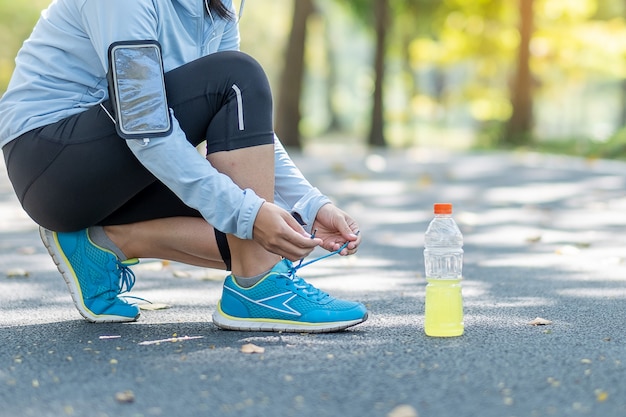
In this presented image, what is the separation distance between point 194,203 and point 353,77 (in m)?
71.4

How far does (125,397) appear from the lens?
6.94ft

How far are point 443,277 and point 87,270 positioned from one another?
1.12m

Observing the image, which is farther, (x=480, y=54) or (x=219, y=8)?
(x=480, y=54)

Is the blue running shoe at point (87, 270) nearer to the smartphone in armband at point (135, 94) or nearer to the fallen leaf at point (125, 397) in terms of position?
the smartphone in armband at point (135, 94)

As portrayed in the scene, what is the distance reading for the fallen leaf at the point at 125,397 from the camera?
2102 mm

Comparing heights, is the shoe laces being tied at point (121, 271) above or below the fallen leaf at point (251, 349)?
above

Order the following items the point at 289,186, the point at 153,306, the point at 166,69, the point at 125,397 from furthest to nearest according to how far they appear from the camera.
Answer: the point at 153,306 < the point at 289,186 < the point at 166,69 < the point at 125,397

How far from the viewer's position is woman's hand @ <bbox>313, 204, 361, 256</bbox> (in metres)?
2.93

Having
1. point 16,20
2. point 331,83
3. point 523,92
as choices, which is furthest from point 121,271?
point 331,83

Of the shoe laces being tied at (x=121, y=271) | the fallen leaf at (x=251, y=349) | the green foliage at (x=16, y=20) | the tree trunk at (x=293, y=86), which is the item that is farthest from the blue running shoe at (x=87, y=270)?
the green foliage at (x=16, y=20)

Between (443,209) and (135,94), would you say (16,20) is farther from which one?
(443,209)

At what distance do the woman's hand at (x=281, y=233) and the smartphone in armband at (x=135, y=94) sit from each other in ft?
1.15

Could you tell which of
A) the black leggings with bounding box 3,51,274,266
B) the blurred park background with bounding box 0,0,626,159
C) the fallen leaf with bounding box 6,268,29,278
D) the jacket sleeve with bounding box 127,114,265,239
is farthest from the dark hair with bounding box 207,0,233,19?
the blurred park background with bounding box 0,0,626,159

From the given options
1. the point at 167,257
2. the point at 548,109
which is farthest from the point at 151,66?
the point at 548,109
